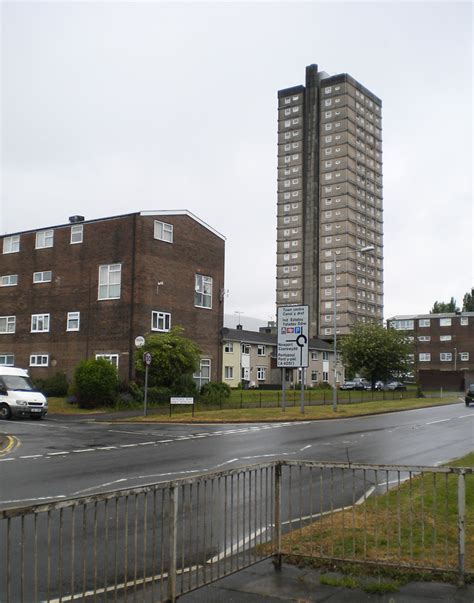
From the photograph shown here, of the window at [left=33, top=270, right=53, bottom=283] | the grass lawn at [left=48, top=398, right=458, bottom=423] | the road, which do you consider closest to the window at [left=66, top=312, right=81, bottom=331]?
the window at [left=33, top=270, right=53, bottom=283]

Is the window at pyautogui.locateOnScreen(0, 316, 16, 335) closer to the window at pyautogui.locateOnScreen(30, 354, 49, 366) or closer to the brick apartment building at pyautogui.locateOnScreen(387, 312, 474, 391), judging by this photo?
the window at pyautogui.locateOnScreen(30, 354, 49, 366)

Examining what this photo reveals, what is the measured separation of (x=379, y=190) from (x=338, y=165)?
1368 centimetres

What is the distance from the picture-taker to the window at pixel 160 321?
39875mm

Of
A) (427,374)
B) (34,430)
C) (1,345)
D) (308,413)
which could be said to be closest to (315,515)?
Result: (34,430)

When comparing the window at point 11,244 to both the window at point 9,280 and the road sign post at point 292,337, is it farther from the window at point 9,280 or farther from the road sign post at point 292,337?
the road sign post at point 292,337

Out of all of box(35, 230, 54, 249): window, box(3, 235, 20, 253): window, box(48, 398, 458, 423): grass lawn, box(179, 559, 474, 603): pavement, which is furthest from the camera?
box(3, 235, 20, 253): window

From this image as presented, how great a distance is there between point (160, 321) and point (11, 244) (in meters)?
14.1

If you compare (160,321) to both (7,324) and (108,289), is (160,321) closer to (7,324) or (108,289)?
(108,289)

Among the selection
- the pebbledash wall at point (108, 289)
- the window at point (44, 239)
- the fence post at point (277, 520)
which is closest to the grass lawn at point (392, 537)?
the fence post at point (277, 520)

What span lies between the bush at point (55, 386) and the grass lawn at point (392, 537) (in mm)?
32928

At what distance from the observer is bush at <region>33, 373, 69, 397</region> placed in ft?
131

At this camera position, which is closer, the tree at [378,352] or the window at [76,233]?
the window at [76,233]

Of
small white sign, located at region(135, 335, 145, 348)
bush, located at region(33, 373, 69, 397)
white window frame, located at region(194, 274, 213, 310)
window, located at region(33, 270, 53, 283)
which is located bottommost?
bush, located at region(33, 373, 69, 397)

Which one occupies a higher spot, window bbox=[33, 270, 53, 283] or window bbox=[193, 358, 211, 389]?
window bbox=[33, 270, 53, 283]
